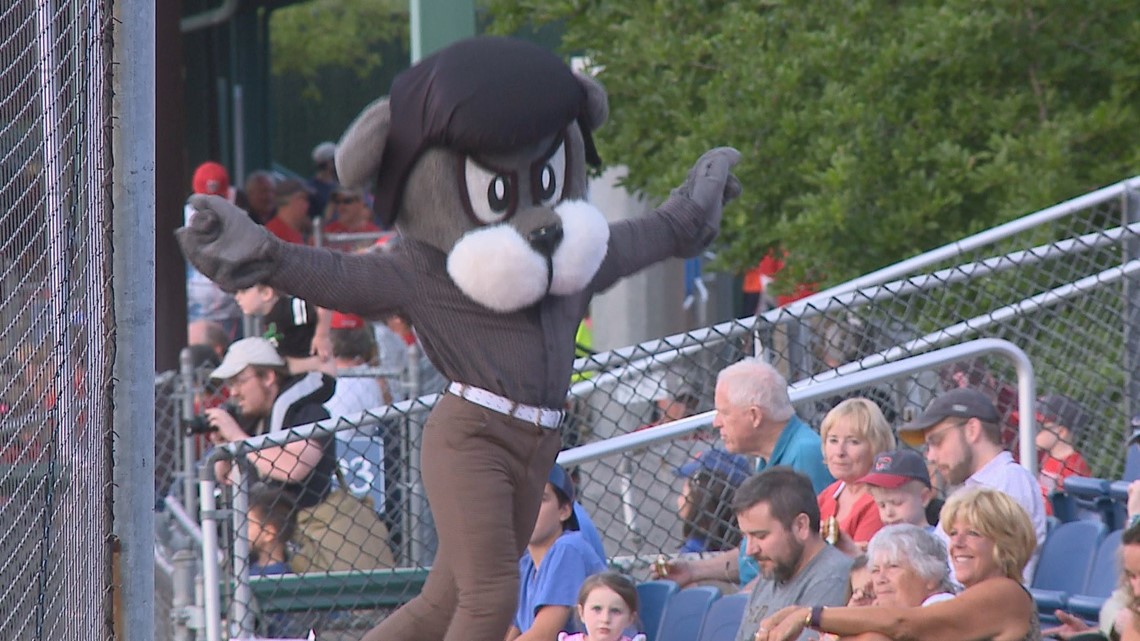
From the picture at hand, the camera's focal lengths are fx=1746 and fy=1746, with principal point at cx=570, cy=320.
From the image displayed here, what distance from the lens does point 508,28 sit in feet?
31.3

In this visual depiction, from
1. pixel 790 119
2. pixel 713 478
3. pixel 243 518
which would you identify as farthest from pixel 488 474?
pixel 790 119

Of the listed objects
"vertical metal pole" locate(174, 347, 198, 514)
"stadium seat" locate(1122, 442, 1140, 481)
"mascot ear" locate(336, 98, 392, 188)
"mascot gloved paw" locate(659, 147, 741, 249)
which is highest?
"mascot ear" locate(336, 98, 392, 188)

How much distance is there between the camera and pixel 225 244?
3984 millimetres

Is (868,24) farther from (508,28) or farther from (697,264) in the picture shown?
(697,264)

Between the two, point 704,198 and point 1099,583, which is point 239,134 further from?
point 704,198

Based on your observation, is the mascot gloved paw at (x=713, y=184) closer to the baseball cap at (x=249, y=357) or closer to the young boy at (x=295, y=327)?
the baseball cap at (x=249, y=357)

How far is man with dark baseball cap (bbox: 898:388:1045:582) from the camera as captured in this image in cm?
571

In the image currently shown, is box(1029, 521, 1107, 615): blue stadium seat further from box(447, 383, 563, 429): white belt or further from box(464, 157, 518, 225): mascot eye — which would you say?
box(464, 157, 518, 225): mascot eye

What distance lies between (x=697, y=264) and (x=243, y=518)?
8.97 metres

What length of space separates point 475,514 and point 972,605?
142 cm

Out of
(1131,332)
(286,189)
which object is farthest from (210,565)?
(286,189)

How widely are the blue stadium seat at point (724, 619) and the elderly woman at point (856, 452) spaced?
0.47 meters

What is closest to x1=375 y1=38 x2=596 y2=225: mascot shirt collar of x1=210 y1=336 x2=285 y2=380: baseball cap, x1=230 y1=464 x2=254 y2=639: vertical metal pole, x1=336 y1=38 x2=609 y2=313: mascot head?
x1=336 y1=38 x2=609 y2=313: mascot head

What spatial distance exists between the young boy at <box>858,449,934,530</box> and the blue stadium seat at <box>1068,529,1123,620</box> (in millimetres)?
555
